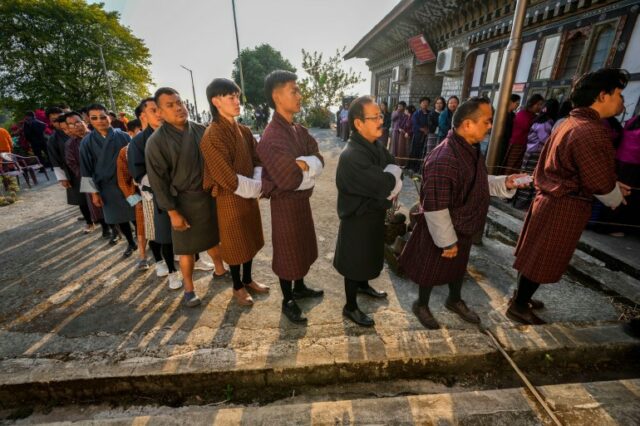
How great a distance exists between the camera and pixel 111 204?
3.72 metres

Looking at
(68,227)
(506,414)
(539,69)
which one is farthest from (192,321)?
(539,69)

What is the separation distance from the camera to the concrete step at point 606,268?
9.92 feet

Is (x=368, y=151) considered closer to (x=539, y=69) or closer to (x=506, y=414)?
(x=506, y=414)

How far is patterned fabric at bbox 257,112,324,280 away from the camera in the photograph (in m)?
2.16

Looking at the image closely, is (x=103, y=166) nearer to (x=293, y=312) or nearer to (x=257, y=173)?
(x=257, y=173)

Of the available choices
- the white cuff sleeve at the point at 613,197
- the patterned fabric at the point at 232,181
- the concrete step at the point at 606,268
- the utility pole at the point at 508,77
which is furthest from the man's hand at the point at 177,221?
the concrete step at the point at 606,268

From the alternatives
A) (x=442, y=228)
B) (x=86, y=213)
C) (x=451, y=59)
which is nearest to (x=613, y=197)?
(x=442, y=228)

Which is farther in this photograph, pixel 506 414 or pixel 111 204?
pixel 111 204

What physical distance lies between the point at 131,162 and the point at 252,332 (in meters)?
2.07

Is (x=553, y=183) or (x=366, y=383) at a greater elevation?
(x=553, y=183)

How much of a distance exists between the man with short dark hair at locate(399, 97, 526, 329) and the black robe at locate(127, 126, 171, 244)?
247 cm

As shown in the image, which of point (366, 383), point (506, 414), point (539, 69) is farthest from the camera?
point (539, 69)

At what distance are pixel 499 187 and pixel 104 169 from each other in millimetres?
4463

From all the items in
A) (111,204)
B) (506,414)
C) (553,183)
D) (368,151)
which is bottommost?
(506,414)
